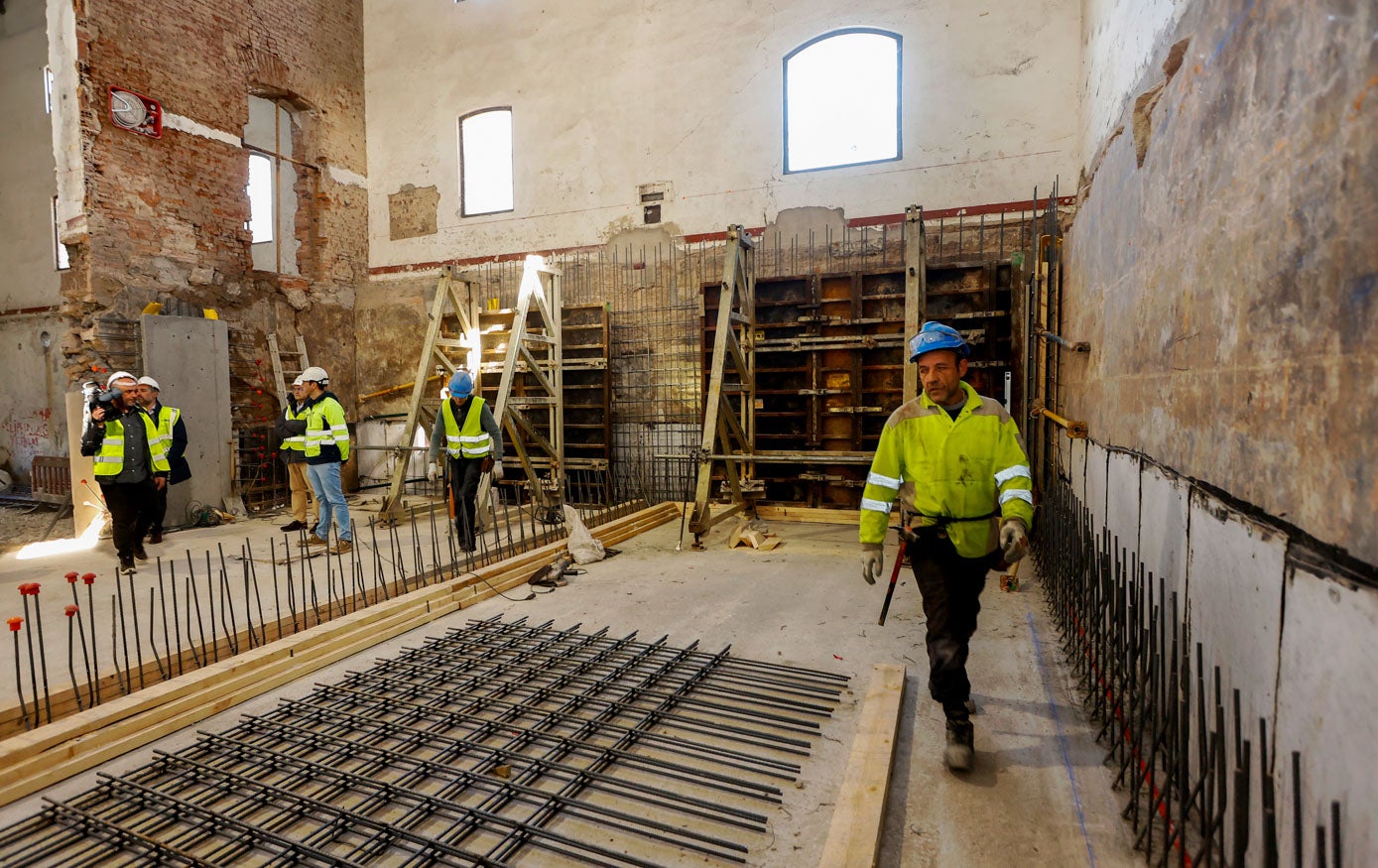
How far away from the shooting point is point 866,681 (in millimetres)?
3770

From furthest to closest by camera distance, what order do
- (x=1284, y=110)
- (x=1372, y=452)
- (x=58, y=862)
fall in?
1. (x=58, y=862)
2. (x=1284, y=110)
3. (x=1372, y=452)

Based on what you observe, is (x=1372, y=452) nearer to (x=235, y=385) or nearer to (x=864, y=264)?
(x=864, y=264)

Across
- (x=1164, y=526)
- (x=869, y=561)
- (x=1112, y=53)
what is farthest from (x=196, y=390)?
(x=1112, y=53)

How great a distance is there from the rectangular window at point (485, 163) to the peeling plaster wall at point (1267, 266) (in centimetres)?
951

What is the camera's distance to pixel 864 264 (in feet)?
30.2

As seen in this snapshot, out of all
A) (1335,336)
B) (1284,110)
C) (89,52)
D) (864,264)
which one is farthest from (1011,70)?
(89,52)

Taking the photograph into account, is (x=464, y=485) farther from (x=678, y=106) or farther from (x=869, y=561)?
(x=678, y=106)

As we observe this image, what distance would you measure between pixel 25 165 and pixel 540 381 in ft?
42.8

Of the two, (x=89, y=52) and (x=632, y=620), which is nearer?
(x=632, y=620)

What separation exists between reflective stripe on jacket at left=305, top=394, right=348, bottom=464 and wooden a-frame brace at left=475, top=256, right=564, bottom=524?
1363 millimetres

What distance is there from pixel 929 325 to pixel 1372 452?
1723 mm

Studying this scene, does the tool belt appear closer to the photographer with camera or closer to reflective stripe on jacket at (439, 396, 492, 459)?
reflective stripe on jacket at (439, 396, 492, 459)

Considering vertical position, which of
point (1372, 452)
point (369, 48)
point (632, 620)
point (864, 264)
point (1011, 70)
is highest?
point (369, 48)

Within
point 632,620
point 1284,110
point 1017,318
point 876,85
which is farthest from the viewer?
point 876,85
